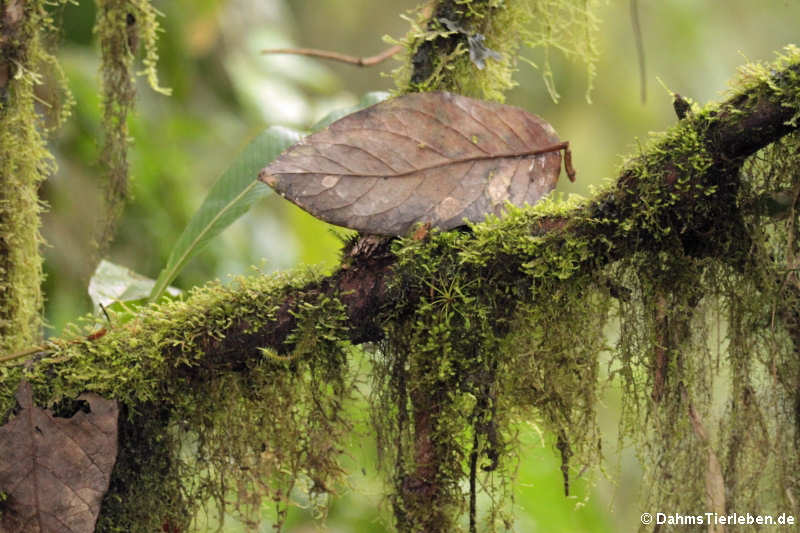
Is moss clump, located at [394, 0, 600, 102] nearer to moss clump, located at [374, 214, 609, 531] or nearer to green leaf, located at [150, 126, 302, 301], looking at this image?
moss clump, located at [374, 214, 609, 531]

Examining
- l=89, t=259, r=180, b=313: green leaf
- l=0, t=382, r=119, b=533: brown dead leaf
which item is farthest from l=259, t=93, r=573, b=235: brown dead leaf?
l=89, t=259, r=180, b=313: green leaf

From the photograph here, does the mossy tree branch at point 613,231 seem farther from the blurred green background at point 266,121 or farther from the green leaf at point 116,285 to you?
the green leaf at point 116,285

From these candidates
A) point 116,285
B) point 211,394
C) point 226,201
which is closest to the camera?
point 211,394

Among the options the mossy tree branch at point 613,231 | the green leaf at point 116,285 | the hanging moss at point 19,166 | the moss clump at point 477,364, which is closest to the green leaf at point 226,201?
the green leaf at point 116,285

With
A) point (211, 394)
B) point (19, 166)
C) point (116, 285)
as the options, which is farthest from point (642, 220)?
point (116, 285)

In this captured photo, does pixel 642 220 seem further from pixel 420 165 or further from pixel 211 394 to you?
pixel 211 394

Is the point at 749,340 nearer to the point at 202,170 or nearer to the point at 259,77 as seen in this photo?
the point at 259,77
